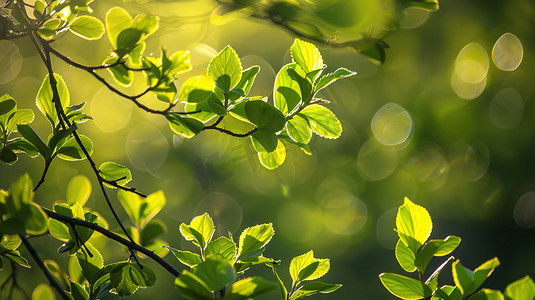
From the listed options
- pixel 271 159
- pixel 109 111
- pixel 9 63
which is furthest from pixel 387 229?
pixel 271 159

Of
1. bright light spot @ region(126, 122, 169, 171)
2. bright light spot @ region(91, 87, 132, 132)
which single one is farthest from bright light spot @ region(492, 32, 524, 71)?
bright light spot @ region(91, 87, 132, 132)

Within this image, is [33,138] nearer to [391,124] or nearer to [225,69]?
[225,69]

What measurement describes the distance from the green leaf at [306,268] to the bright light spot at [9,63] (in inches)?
171

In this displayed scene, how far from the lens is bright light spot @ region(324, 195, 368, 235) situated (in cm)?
550

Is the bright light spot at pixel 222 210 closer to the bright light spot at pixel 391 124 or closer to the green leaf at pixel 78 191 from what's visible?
the bright light spot at pixel 391 124

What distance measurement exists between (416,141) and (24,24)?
4447 mm

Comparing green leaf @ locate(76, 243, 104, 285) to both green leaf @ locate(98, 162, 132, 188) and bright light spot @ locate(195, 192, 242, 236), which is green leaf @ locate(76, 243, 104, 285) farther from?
bright light spot @ locate(195, 192, 242, 236)

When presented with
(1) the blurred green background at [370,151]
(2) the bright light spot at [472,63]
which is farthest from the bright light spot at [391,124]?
(2) the bright light spot at [472,63]

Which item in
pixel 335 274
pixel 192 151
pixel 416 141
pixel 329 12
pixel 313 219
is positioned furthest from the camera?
pixel 335 274

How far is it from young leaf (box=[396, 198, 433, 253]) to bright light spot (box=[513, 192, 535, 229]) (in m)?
5.76

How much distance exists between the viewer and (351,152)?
4934 mm

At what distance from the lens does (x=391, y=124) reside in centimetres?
499

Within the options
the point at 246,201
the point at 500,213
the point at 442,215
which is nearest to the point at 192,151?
the point at 246,201

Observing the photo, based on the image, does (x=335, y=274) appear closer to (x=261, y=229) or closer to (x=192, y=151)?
(x=192, y=151)
